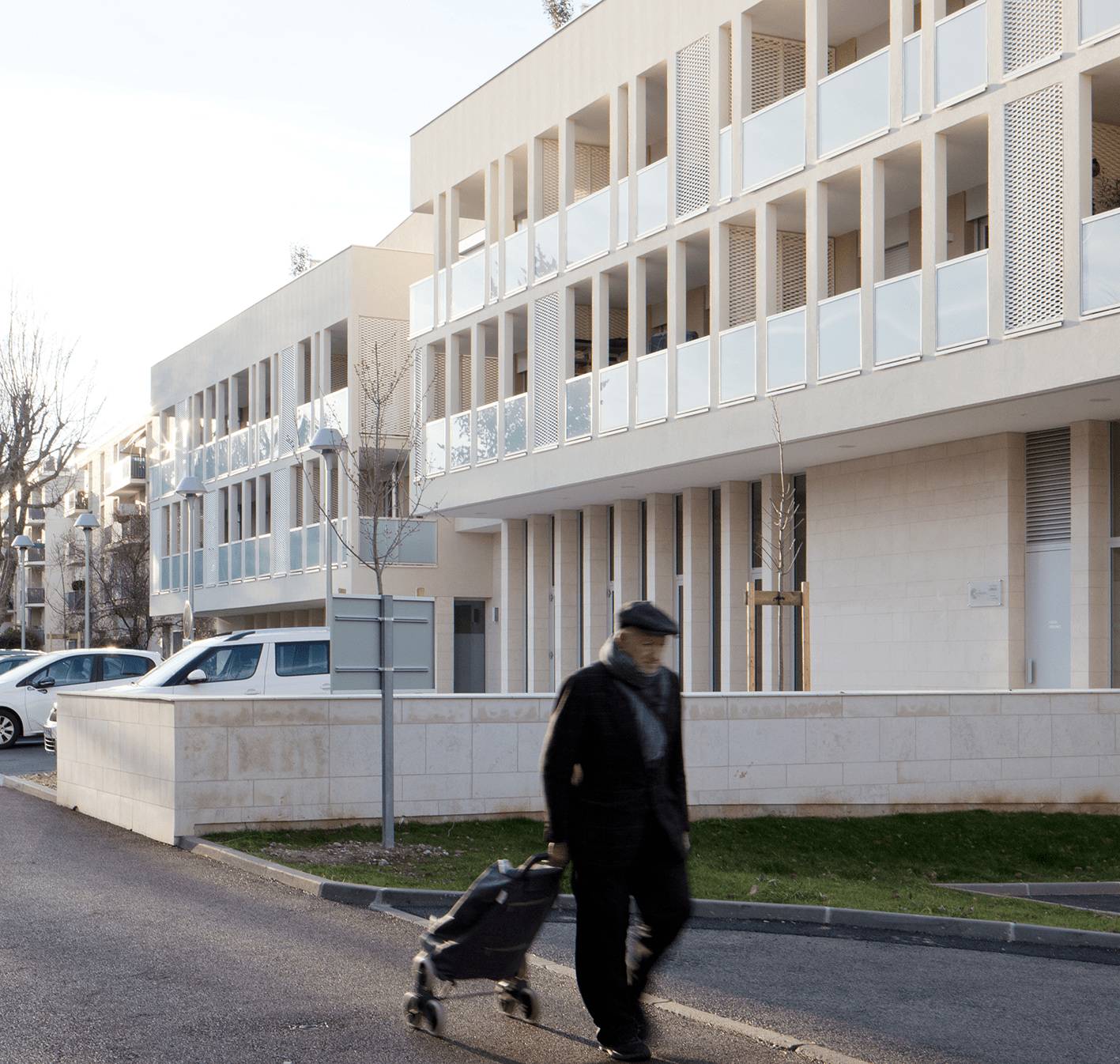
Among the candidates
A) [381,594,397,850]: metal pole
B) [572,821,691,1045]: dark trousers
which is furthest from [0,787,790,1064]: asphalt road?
[381,594,397,850]: metal pole

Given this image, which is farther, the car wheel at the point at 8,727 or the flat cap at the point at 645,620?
the car wheel at the point at 8,727

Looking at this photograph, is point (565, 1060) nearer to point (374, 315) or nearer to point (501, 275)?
point (501, 275)

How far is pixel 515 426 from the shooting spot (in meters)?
29.3

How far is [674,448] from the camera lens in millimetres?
24625

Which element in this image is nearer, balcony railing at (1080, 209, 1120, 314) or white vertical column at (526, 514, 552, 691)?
balcony railing at (1080, 209, 1120, 314)

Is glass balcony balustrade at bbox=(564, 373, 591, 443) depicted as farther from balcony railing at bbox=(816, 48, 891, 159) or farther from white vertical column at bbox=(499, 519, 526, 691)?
balcony railing at bbox=(816, 48, 891, 159)

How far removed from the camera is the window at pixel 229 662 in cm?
2145

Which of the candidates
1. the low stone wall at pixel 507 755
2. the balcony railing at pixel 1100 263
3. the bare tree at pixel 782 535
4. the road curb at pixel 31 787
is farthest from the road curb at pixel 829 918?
the bare tree at pixel 782 535

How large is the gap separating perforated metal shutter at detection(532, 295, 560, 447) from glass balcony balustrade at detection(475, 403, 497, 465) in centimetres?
159

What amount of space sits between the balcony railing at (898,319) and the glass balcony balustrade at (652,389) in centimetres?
483

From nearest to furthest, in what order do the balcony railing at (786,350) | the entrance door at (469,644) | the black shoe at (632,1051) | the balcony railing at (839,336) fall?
the black shoe at (632,1051) → the balcony railing at (839,336) → the balcony railing at (786,350) → the entrance door at (469,644)

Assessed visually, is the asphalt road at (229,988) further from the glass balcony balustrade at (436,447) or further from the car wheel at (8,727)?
the glass balcony balustrade at (436,447)

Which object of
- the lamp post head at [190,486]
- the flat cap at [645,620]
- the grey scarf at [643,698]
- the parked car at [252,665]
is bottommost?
the parked car at [252,665]

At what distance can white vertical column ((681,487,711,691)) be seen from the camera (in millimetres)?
27219
